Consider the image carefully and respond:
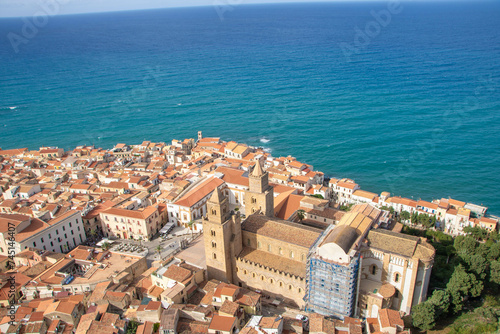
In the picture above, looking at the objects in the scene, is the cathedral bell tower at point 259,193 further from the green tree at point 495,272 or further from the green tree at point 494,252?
the green tree at point 494,252

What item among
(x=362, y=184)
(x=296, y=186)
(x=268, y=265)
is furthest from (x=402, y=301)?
(x=362, y=184)

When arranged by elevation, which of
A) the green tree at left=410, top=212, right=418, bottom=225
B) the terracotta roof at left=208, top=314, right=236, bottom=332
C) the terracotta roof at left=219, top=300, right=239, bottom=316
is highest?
the terracotta roof at left=219, top=300, right=239, bottom=316

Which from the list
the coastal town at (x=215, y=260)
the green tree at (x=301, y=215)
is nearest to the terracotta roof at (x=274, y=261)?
the coastal town at (x=215, y=260)

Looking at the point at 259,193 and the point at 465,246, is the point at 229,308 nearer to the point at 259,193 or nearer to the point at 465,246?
the point at 259,193

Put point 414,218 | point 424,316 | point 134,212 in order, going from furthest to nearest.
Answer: point 414,218 → point 134,212 → point 424,316

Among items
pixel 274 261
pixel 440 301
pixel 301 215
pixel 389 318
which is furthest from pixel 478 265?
pixel 274 261

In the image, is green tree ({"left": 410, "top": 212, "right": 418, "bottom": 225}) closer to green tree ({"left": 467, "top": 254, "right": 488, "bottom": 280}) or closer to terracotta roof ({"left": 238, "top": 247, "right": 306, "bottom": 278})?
green tree ({"left": 467, "top": 254, "right": 488, "bottom": 280})

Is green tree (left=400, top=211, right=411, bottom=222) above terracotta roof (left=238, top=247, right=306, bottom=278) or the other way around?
the other way around

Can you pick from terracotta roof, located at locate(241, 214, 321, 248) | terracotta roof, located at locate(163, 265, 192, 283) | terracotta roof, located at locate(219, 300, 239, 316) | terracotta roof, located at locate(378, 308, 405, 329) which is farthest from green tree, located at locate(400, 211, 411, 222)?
terracotta roof, located at locate(163, 265, 192, 283)
